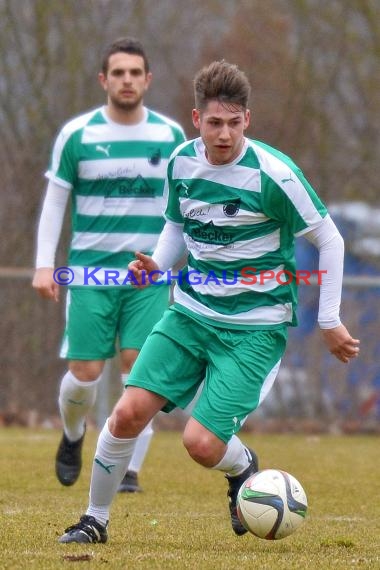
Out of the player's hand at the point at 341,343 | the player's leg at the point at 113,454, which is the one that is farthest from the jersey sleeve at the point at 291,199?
the player's leg at the point at 113,454

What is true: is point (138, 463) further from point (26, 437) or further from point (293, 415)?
point (293, 415)

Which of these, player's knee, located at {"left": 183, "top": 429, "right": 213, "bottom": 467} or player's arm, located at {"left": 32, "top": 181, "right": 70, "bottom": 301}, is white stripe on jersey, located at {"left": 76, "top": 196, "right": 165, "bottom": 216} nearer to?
→ player's arm, located at {"left": 32, "top": 181, "right": 70, "bottom": 301}

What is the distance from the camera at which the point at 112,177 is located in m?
7.00

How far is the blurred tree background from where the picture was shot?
12.6 meters

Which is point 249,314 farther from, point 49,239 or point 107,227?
point 107,227

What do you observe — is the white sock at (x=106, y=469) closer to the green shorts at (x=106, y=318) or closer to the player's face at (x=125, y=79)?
the green shorts at (x=106, y=318)

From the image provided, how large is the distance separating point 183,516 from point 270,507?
1388 mm

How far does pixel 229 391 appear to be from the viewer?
491cm

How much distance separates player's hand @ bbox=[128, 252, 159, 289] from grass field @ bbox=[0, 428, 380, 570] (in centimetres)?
108

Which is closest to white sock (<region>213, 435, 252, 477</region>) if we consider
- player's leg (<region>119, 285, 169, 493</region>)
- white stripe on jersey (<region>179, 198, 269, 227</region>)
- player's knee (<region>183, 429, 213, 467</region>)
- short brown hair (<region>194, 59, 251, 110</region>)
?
player's knee (<region>183, 429, 213, 467</region>)

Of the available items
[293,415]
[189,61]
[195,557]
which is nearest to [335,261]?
[195,557]

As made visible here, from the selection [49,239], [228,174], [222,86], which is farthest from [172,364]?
[49,239]

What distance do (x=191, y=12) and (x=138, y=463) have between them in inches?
318

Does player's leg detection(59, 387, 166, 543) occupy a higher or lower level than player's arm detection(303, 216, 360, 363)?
lower
